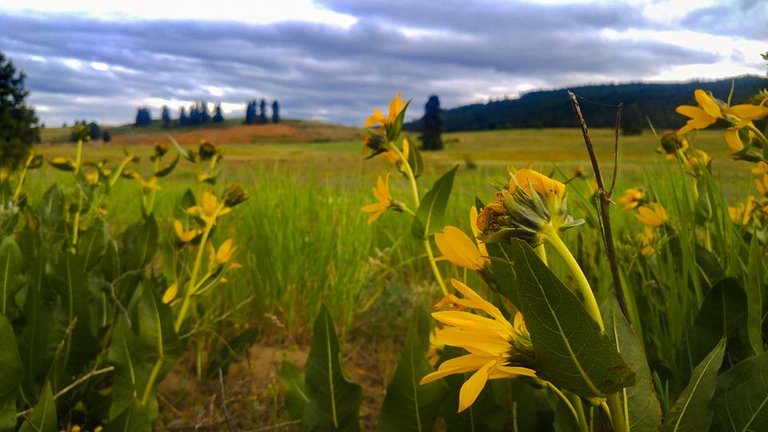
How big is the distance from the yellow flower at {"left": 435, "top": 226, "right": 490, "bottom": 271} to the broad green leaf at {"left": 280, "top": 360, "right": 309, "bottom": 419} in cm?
82

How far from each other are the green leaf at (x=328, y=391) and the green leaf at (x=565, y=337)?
613mm

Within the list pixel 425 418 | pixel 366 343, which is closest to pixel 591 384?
pixel 425 418

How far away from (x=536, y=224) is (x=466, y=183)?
4124 mm

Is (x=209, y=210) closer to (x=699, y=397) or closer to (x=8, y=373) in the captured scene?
(x=8, y=373)

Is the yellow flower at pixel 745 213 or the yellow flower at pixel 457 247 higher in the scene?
the yellow flower at pixel 457 247

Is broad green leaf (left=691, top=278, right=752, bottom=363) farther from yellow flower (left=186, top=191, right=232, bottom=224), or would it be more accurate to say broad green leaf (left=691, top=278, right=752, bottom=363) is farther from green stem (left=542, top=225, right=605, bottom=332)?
yellow flower (left=186, top=191, right=232, bottom=224)

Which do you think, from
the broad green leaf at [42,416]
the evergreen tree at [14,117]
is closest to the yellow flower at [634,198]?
the broad green leaf at [42,416]

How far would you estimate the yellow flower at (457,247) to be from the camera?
1.91 feet

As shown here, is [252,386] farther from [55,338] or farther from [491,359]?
[491,359]

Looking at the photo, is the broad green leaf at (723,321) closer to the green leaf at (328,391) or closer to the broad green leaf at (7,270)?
the green leaf at (328,391)

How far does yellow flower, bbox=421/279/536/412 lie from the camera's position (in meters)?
0.49

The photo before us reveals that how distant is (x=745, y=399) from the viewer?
0.71 metres

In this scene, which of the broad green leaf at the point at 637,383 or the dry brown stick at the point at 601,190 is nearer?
the dry brown stick at the point at 601,190

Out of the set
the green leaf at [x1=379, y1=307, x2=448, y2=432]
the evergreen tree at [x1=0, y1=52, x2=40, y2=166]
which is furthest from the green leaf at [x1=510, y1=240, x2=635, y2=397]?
the evergreen tree at [x1=0, y1=52, x2=40, y2=166]
